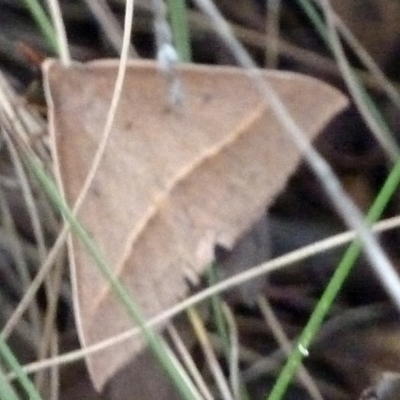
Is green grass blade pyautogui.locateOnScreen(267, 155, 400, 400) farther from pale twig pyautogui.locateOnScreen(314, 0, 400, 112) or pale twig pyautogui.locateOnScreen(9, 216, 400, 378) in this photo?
pale twig pyautogui.locateOnScreen(314, 0, 400, 112)

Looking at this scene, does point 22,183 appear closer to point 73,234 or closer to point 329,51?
point 73,234

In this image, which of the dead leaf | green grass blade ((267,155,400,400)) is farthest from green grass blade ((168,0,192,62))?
green grass blade ((267,155,400,400))

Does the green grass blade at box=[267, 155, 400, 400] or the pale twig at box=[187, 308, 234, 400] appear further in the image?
the pale twig at box=[187, 308, 234, 400]

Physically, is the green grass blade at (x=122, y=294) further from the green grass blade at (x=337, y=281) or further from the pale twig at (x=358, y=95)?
the pale twig at (x=358, y=95)

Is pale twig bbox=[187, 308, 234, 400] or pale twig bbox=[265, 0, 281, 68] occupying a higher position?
pale twig bbox=[265, 0, 281, 68]

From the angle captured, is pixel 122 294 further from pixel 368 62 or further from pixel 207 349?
pixel 368 62

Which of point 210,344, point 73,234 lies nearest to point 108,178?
point 73,234

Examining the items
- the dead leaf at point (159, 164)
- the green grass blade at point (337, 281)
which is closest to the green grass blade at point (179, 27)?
the dead leaf at point (159, 164)

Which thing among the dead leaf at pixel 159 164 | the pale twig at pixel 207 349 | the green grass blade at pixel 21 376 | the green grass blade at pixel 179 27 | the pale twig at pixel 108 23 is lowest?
the pale twig at pixel 207 349
